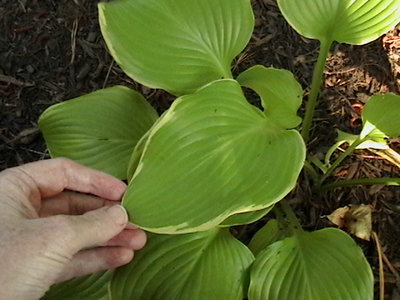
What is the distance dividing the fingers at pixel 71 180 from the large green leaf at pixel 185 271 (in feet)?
0.52

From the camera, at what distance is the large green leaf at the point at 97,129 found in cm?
137

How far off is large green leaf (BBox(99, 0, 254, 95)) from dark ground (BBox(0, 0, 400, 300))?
0.35 meters

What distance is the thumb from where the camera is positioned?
1006 mm

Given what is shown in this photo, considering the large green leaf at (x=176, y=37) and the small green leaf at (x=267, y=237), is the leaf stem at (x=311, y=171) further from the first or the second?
the large green leaf at (x=176, y=37)

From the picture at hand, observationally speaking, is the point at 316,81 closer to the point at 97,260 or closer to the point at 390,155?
Result: the point at 390,155

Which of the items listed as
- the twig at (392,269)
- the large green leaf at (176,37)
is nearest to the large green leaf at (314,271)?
the twig at (392,269)

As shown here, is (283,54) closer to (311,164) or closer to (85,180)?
(311,164)

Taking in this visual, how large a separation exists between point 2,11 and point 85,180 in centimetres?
86

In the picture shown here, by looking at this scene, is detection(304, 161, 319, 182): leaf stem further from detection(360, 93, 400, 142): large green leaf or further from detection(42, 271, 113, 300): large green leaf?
detection(42, 271, 113, 300): large green leaf

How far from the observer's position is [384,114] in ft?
4.38

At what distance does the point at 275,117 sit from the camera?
1286 millimetres

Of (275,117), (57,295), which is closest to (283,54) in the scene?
(275,117)

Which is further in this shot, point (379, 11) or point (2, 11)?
point (2, 11)

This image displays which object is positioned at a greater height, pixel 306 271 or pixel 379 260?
pixel 306 271
